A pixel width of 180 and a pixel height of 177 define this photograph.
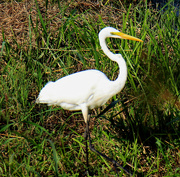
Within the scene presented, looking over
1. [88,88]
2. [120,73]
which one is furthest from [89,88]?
[120,73]

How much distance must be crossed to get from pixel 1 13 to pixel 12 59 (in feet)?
4.01

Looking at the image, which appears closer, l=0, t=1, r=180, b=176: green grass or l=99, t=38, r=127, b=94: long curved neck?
l=99, t=38, r=127, b=94: long curved neck

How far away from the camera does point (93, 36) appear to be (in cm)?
404

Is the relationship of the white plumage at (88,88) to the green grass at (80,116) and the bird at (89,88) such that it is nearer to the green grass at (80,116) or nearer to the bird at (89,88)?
the bird at (89,88)

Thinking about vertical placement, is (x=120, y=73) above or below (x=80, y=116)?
above

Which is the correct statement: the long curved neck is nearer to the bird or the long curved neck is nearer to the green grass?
the bird

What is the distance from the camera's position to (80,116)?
12.3 feet

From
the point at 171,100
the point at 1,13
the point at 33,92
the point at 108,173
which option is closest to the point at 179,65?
the point at 171,100

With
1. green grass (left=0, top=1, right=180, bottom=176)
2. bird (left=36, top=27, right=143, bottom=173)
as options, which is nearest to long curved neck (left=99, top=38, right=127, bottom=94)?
bird (left=36, top=27, right=143, bottom=173)

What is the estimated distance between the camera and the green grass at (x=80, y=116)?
2980 millimetres

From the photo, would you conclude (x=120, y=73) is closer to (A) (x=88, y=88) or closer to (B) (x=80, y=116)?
(A) (x=88, y=88)

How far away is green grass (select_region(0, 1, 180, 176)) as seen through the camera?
9.78 feet

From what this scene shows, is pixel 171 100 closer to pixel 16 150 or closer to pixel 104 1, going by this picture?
pixel 16 150

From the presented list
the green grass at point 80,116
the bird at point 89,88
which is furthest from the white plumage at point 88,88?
the green grass at point 80,116
